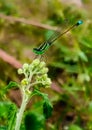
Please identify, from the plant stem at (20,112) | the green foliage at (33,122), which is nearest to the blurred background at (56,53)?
the green foliage at (33,122)

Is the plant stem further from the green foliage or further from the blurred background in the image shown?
the blurred background

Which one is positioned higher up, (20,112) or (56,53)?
(56,53)

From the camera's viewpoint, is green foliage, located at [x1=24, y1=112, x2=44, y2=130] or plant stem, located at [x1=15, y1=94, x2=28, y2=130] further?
green foliage, located at [x1=24, y1=112, x2=44, y2=130]

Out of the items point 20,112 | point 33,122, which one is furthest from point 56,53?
point 20,112

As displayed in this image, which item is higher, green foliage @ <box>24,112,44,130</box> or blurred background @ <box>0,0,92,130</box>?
blurred background @ <box>0,0,92,130</box>

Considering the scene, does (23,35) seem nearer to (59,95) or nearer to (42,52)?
(59,95)

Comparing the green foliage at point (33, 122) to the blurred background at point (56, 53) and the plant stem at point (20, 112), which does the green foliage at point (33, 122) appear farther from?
the blurred background at point (56, 53)

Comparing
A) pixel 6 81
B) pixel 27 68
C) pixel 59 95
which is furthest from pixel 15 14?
pixel 27 68

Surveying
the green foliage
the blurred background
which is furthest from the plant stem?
the blurred background

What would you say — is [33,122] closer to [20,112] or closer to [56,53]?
[20,112]
